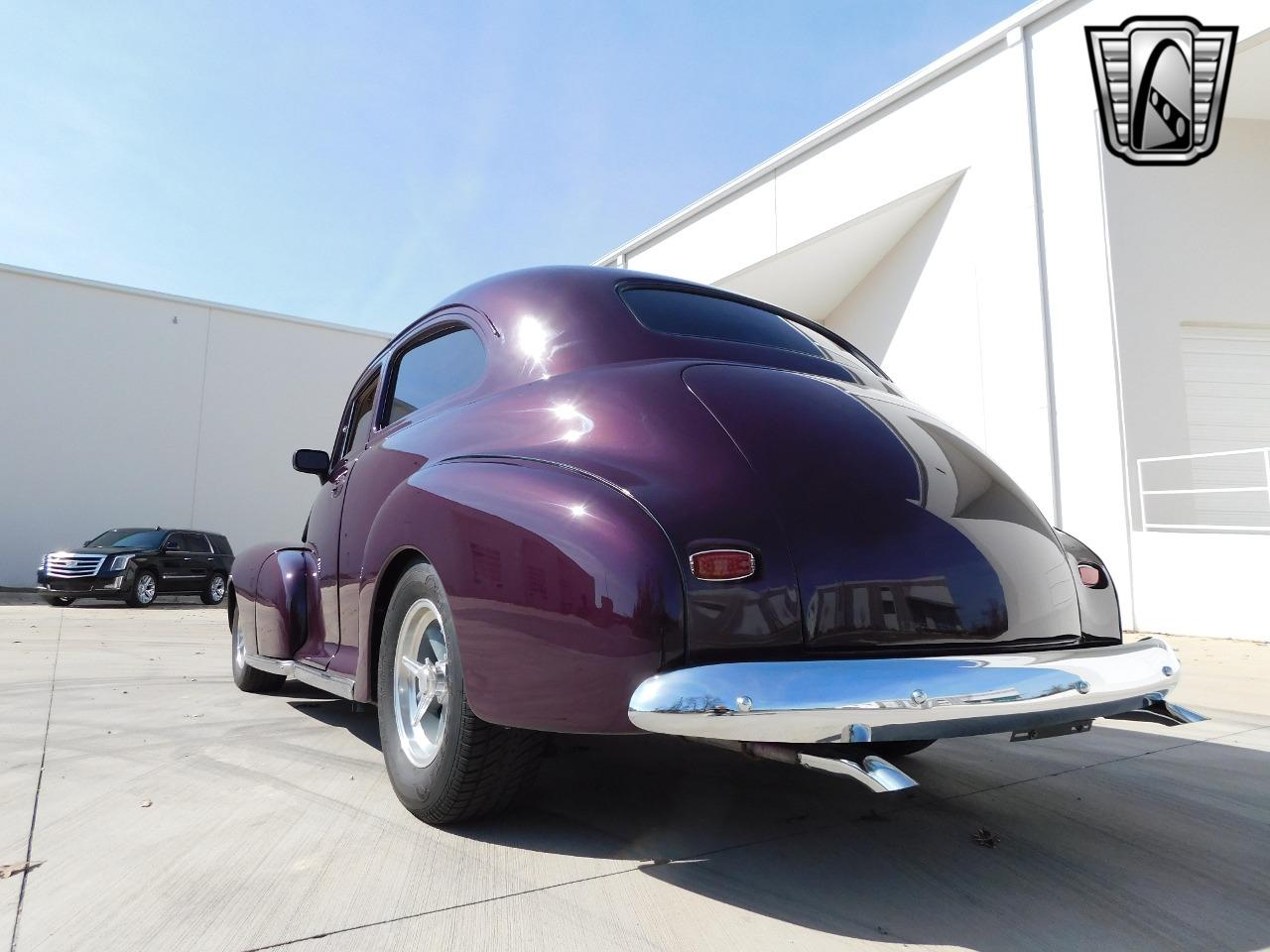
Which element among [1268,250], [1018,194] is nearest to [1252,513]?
[1268,250]

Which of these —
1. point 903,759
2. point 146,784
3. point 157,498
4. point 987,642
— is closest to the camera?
point 987,642

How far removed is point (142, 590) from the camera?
14438 mm

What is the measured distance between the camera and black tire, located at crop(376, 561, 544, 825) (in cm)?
211

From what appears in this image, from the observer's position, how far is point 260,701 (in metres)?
4.46

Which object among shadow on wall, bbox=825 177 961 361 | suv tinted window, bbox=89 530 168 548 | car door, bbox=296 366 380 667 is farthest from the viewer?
suv tinted window, bbox=89 530 168 548

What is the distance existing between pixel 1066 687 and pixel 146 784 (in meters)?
2.90

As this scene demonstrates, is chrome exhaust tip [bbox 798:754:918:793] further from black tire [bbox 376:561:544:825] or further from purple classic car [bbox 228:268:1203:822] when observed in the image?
black tire [bbox 376:561:544:825]

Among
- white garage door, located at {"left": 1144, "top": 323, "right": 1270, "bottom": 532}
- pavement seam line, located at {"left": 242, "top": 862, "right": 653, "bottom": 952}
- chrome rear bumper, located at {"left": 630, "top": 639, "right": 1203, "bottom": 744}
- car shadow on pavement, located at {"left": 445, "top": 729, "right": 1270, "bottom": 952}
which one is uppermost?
white garage door, located at {"left": 1144, "top": 323, "right": 1270, "bottom": 532}

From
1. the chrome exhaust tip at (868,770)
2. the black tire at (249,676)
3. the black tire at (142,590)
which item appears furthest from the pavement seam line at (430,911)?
the black tire at (142,590)

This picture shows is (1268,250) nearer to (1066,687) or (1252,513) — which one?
(1252,513)

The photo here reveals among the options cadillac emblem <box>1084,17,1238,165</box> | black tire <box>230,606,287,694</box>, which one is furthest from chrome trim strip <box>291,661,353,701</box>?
cadillac emblem <box>1084,17,1238,165</box>

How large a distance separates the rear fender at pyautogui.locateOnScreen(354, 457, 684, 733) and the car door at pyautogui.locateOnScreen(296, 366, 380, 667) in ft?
4.14

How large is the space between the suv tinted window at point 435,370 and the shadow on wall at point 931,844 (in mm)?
1320

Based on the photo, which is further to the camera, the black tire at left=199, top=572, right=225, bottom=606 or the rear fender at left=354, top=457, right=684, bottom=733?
the black tire at left=199, top=572, right=225, bottom=606
